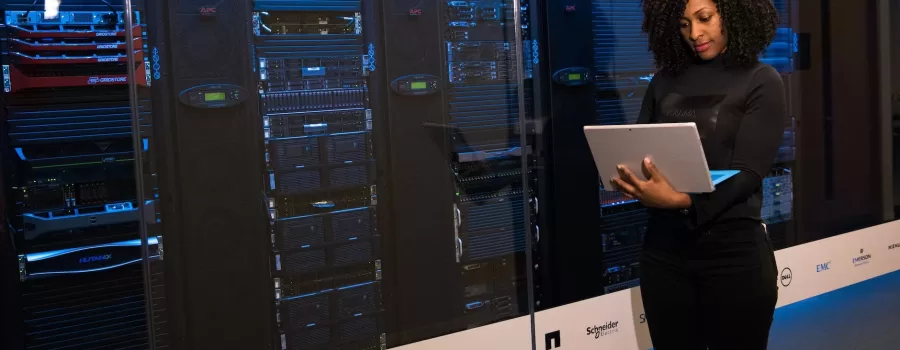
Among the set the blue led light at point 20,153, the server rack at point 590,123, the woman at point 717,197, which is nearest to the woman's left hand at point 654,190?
the woman at point 717,197

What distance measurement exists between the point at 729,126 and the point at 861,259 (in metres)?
2.95

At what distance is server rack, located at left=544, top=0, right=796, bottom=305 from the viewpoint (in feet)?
9.86

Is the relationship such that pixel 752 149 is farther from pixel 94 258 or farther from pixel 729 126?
pixel 94 258

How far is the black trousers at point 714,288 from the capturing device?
71.6 inches

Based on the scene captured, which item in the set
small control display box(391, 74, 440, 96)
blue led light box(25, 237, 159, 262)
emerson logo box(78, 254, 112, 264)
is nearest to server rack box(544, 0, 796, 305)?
small control display box(391, 74, 440, 96)

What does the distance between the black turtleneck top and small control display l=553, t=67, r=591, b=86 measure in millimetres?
997

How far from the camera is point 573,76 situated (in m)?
3.01

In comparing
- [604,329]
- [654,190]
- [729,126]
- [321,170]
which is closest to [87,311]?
[321,170]

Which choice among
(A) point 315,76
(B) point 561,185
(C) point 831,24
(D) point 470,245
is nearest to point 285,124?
(A) point 315,76

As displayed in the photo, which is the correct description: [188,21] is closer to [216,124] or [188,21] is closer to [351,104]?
[216,124]

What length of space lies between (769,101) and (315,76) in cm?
142

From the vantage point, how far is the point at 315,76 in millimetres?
2537

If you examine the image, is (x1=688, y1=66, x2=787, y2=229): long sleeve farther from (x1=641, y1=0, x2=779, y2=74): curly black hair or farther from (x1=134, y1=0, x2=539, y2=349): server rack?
(x1=134, y1=0, x2=539, y2=349): server rack

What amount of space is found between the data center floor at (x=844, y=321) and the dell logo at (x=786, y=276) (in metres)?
0.18
